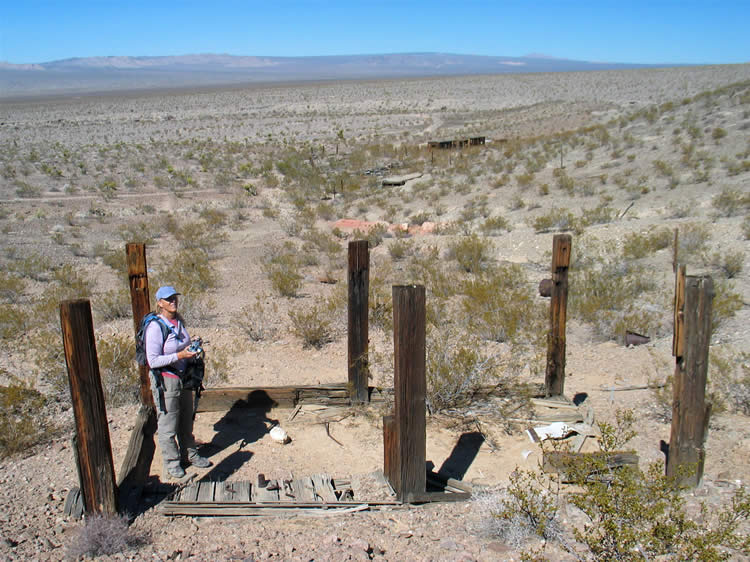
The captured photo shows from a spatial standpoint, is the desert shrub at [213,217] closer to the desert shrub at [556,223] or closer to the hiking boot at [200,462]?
the desert shrub at [556,223]

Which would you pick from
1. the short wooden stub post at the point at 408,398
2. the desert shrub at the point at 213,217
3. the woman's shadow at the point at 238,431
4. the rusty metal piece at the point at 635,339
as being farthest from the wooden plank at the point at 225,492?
the desert shrub at the point at 213,217

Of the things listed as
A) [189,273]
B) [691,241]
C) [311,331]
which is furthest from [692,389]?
[189,273]

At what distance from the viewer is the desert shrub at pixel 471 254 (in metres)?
11.8

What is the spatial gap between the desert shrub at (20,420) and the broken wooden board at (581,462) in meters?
4.41

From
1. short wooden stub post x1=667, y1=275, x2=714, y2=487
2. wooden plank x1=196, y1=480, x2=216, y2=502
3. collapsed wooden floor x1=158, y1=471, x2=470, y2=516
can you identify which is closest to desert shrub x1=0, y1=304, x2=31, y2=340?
collapsed wooden floor x1=158, y1=471, x2=470, y2=516

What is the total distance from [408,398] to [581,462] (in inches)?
59.0

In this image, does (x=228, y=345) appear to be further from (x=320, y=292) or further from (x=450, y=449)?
(x=450, y=449)

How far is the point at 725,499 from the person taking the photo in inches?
177

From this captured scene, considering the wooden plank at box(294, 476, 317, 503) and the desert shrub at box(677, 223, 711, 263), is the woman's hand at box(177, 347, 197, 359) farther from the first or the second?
the desert shrub at box(677, 223, 711, 263)

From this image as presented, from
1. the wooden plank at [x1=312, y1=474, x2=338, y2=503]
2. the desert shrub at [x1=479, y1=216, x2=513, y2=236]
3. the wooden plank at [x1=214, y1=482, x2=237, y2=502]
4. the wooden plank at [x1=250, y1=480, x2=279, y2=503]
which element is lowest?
the wooden plank at [x1=312, y1=474, x2=338, y2=503]

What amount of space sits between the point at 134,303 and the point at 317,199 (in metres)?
15.9

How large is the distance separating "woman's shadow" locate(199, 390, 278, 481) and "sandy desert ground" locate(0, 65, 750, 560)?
37 millimetres

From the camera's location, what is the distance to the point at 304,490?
4.85 m

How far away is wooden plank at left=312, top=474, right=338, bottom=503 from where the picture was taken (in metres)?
4.74
